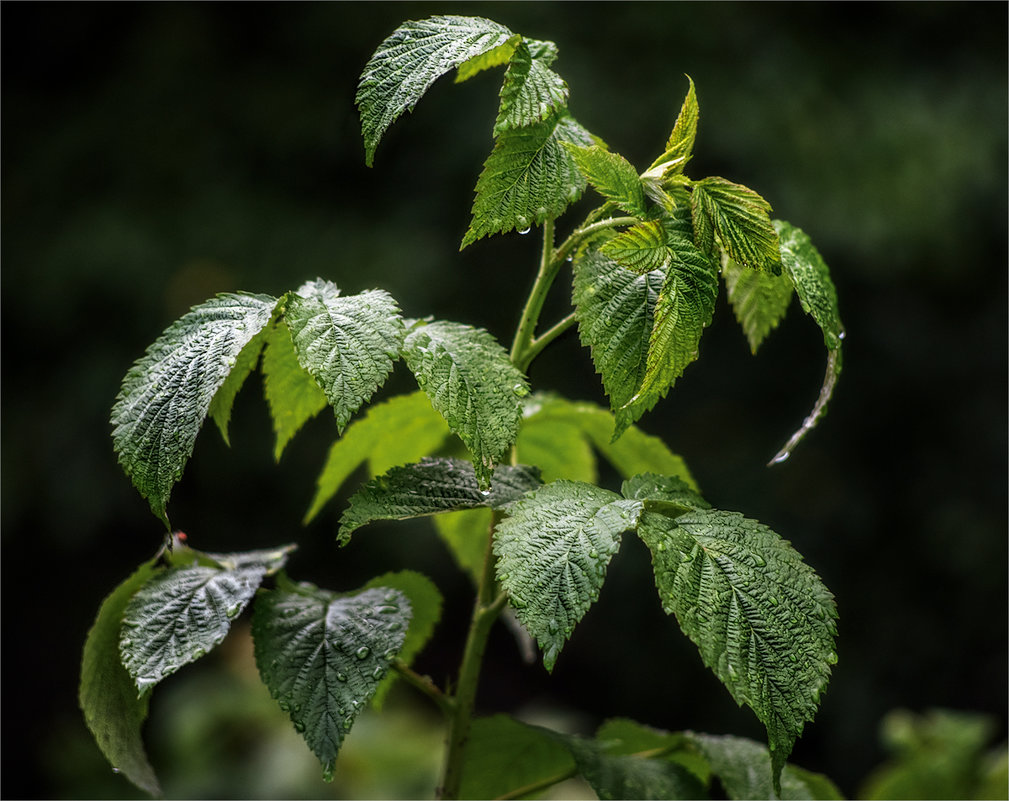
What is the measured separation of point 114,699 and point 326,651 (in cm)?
18

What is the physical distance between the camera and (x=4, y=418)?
3.21m

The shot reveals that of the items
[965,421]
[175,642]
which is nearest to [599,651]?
[965,421]

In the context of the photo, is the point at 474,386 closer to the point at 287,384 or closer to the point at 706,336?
the point at 287,384

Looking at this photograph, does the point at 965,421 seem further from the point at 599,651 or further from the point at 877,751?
the point at 599,651

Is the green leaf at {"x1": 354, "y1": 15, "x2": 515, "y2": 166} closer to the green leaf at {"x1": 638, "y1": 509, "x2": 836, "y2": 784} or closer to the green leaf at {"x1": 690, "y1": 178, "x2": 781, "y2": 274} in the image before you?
the green leaf at {"x1": 690, "y1": 178, "x2": 781, "y2": 274}

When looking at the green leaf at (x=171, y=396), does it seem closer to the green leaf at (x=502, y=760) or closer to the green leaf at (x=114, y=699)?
the green leaf at (x=114, y=699)

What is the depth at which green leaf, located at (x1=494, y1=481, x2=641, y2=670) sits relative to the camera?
1.65 ft

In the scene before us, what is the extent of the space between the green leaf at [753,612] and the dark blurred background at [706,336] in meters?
2.40

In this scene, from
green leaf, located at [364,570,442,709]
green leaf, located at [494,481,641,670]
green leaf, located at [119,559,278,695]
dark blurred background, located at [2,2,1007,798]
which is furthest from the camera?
dark blurred background, located at [2,2,1007,798]

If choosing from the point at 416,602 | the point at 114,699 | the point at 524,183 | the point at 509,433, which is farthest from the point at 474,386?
the point at 114,699

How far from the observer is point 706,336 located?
2.96 meters

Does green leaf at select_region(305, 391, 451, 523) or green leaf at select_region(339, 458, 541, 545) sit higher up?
green leaf at select_region(339, 458, 541, 545)

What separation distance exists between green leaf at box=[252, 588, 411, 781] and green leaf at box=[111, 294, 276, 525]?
0.47 feet

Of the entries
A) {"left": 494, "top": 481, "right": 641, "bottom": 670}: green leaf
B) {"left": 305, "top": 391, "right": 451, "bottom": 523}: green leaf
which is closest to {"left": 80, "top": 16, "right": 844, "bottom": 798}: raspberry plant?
{"left": 494, "top": 481, "right": 641, "bottom": 670}: green leaf
